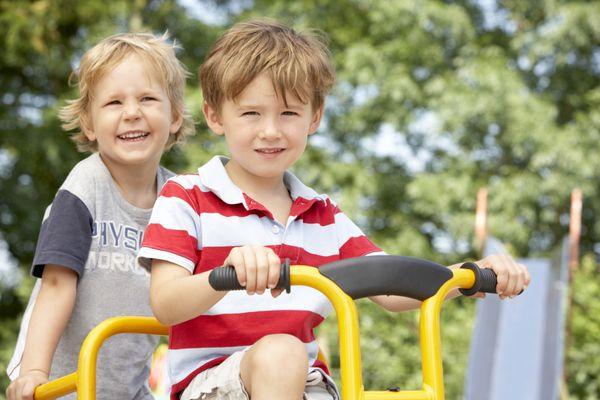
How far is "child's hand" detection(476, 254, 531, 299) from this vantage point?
6.81 ft

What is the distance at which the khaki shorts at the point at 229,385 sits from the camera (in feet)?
5.98

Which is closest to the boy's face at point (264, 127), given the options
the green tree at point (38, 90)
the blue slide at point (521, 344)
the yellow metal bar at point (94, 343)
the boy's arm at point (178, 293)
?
the boy's arm at point (178, 293)

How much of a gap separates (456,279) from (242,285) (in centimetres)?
48

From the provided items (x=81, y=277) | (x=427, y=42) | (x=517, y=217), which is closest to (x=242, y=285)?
(x=81, y=277)

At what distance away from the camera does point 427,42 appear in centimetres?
1323

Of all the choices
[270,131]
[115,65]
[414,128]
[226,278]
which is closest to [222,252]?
[270,131]

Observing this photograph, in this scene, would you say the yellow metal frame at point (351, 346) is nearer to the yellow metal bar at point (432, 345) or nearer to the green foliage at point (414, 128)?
the yellow metal bar at point (432, 345)

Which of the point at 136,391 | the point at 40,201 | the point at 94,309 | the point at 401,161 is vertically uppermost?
the point at 401,161

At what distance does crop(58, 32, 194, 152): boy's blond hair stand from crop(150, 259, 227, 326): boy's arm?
2.82ft

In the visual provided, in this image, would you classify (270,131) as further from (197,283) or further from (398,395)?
(398,395)

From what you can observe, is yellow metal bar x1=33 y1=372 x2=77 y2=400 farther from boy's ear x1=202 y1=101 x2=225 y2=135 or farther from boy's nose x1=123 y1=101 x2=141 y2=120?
boy's nose x1=123 y1=101 x2=141 y2=120

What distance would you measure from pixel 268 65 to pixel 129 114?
0.66 metres

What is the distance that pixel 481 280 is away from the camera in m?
2.02

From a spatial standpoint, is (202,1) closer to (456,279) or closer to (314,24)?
(314,24)
